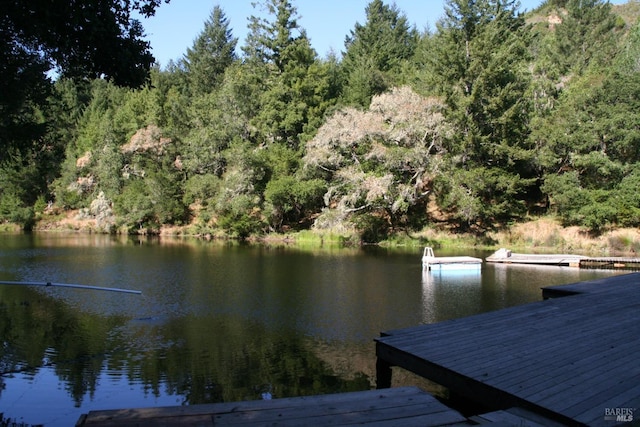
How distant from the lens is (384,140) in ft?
106

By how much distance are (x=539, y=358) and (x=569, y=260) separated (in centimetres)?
1964

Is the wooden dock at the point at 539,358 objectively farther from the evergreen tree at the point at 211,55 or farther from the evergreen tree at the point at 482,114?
the evergreen tree at the point at 211,55

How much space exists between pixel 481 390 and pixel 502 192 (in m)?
29.5

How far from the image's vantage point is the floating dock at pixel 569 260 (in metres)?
22.9

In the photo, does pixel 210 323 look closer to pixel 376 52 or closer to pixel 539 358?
pixel 539 358

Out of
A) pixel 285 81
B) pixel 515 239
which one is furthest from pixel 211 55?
pixel 515 239

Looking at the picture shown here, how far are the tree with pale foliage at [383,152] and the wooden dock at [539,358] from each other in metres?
22.5

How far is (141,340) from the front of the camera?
11172 millimetres

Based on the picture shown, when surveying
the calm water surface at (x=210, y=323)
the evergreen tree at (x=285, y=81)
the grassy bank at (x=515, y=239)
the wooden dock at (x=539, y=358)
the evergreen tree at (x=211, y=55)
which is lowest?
the calm water surface at (x=210, y=323)

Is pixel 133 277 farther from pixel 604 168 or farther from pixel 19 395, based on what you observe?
pixel 604 168

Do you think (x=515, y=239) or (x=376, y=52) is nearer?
(x=515, y=239)

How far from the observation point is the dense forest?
29.6m

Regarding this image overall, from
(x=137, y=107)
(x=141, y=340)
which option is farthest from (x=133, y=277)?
(x=137, y=107)

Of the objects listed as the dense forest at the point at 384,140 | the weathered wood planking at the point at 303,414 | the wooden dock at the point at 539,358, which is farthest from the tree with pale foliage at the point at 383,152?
the weathered wood planking at the point at 303,414
